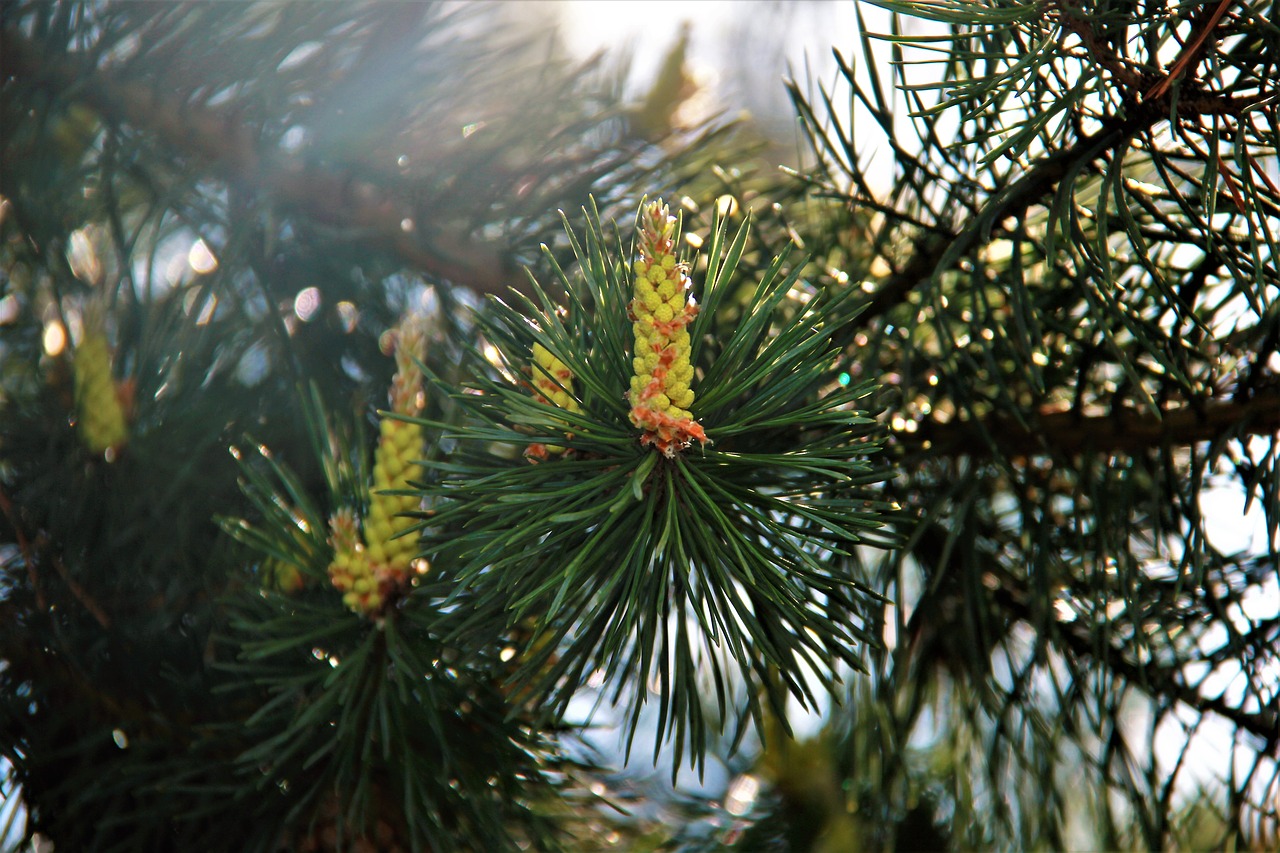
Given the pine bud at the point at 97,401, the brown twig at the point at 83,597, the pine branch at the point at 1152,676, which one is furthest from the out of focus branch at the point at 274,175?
the pine branch at the point at 1152,676

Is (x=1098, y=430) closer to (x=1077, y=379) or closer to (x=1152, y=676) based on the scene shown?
(x=1077, y=379)

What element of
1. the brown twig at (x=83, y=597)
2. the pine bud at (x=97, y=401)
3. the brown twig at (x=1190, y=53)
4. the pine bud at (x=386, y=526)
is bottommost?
the brown twig at (x=83, y=597)

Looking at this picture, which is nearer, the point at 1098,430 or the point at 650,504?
the point at 650,504

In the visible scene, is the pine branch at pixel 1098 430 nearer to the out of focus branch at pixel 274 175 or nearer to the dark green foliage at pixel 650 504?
the dark green foliage at pixel 650 504

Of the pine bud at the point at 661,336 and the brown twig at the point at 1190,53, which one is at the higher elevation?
the brown twig at the point at 1190,53

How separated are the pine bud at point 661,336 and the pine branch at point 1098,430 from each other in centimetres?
17

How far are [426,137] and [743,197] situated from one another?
0.71 feet

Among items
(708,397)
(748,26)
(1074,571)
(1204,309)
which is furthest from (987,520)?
(748,26)

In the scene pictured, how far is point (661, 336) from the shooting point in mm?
328

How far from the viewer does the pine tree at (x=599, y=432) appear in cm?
35

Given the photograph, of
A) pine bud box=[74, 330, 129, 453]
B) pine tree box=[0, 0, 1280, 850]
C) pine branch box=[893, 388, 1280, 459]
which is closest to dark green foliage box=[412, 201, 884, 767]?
pine tree box=[0, 0, 1280, 850]

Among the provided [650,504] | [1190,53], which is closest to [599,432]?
[650,504]

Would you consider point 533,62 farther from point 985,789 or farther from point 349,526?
point 985,789

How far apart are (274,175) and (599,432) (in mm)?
319
